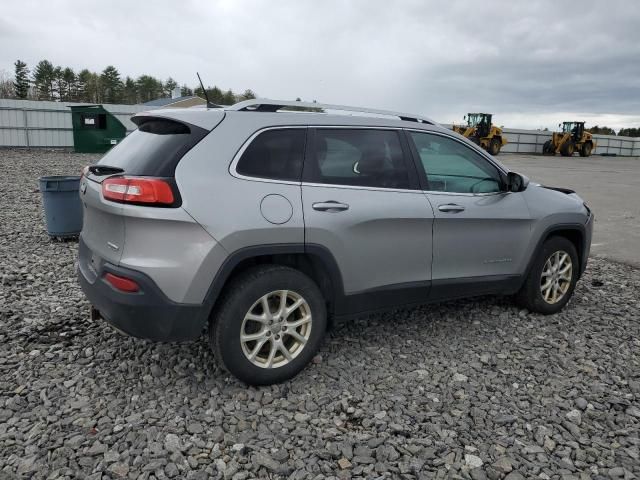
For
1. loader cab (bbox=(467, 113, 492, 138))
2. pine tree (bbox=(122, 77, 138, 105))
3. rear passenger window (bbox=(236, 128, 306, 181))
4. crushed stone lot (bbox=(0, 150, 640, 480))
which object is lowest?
crushed stone lot (bbox=(0, 150, 640, 480))

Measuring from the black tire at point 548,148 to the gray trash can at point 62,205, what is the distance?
37.1 metres

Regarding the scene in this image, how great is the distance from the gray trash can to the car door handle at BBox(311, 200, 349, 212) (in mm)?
4576

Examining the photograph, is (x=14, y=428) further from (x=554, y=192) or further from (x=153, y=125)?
(x=554, y=192)

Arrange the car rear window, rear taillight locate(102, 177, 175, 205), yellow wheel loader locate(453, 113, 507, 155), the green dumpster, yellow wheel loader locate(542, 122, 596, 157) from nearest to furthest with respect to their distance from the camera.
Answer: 1. rear taillight locate(102, 177, 175, 205)
2. the car rear window
3. the green dumpster
4. yellow wheel loader locate(453, 113, 507, 155)
5. yellow wheel loader locate(542, 122, 596, 157)

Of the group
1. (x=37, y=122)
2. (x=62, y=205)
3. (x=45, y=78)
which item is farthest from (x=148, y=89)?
(x=62, y=205)

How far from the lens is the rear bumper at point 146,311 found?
286cm

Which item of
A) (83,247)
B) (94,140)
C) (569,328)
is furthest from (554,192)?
(94,140)

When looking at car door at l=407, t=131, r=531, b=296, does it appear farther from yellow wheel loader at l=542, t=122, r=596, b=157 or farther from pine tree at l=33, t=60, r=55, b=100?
pine tree at l=33, t=60, r=55, b=100

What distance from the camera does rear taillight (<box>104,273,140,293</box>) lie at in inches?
113

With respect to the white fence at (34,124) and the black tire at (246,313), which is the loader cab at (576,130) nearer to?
the white fence at (34,124)

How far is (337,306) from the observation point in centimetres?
348

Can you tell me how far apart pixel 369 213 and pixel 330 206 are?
30cm

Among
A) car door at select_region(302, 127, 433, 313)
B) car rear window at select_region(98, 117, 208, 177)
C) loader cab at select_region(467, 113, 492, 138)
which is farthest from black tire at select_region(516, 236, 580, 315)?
loader cab at select_region(467, 113, 492, 138)

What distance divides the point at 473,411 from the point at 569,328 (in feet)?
6.05
